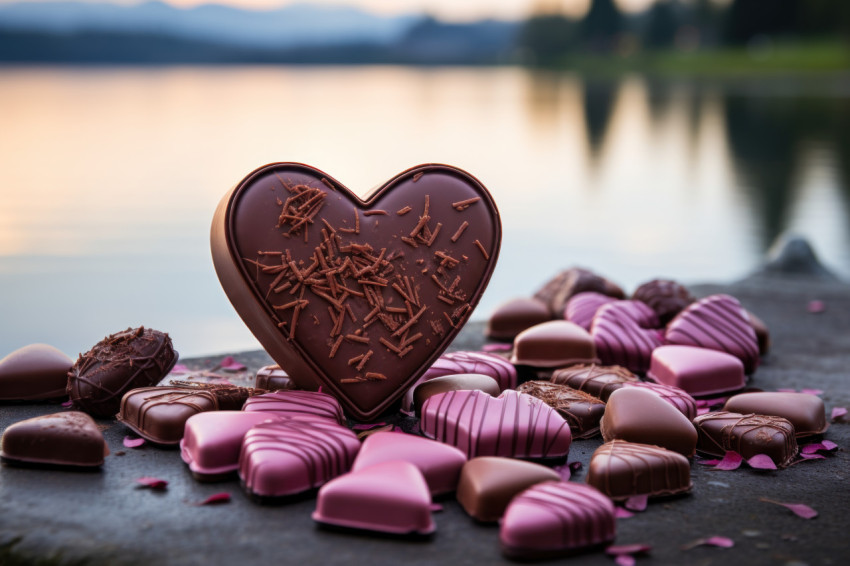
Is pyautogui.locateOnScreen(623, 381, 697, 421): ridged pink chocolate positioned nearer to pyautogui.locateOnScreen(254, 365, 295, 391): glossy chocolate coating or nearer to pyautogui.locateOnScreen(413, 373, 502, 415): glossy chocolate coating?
pyautogui.locateOnScreen(413, 373, 502, 415): glossy chocolate coating

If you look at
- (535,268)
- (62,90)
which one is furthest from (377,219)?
(62,90)

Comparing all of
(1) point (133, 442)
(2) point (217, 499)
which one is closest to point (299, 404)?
(2) point (217, 499)

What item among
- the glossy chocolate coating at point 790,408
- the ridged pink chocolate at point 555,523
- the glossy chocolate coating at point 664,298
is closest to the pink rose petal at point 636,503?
the ridged pink chocolate at point 555,523

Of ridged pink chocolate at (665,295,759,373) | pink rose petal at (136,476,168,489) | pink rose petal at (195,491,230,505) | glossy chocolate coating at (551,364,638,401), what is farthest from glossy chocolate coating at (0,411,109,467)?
ridged pink chocolate at (665,295,759,373)

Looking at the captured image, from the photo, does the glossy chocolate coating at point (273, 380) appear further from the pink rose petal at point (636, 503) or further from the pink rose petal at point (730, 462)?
the pink rose petal at point (730, 462)

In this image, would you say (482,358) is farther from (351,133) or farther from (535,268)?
(351,133)
